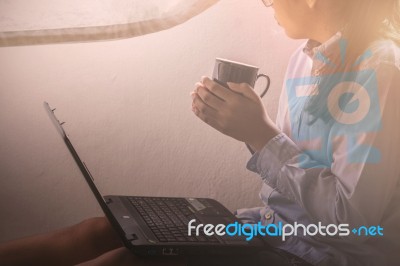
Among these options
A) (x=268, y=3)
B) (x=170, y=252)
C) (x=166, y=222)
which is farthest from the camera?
(x=268, y=3)

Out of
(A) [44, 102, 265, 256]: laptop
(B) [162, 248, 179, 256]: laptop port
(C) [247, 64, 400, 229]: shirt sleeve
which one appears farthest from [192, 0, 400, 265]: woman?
(B) [162, 248, 179, 256]: laptop port

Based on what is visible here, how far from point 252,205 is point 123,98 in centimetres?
39

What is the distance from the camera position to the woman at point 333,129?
739mm

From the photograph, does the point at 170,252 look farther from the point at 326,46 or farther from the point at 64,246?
the point at 326,46

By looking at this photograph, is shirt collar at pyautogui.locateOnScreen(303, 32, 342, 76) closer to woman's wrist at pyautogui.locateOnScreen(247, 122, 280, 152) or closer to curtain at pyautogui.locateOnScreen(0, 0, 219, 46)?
woman's wrist at pyautogui.locateOnScreen(247, 122, 280, 152)

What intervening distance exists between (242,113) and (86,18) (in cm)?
44

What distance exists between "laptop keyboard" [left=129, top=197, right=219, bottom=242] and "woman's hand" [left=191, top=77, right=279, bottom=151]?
19 cm

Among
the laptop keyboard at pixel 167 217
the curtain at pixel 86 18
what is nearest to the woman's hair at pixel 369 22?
the curtain at pixel 86 18

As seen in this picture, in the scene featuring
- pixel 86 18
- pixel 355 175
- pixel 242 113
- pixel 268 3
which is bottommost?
pixel 355 175

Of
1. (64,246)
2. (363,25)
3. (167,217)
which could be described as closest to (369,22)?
(363,25)

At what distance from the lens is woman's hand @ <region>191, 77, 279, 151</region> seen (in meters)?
0.87

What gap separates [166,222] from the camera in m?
0.84

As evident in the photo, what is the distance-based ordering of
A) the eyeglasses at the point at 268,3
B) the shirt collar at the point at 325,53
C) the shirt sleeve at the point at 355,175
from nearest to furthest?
1. the shirt sleeve at the point at 355,175
2. the shirt collar at the point at 325,53
3. the eyeglasses at the point at 268,3

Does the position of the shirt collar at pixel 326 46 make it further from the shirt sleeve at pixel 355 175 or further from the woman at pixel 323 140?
the shirt sleeve at pixel 355 175
